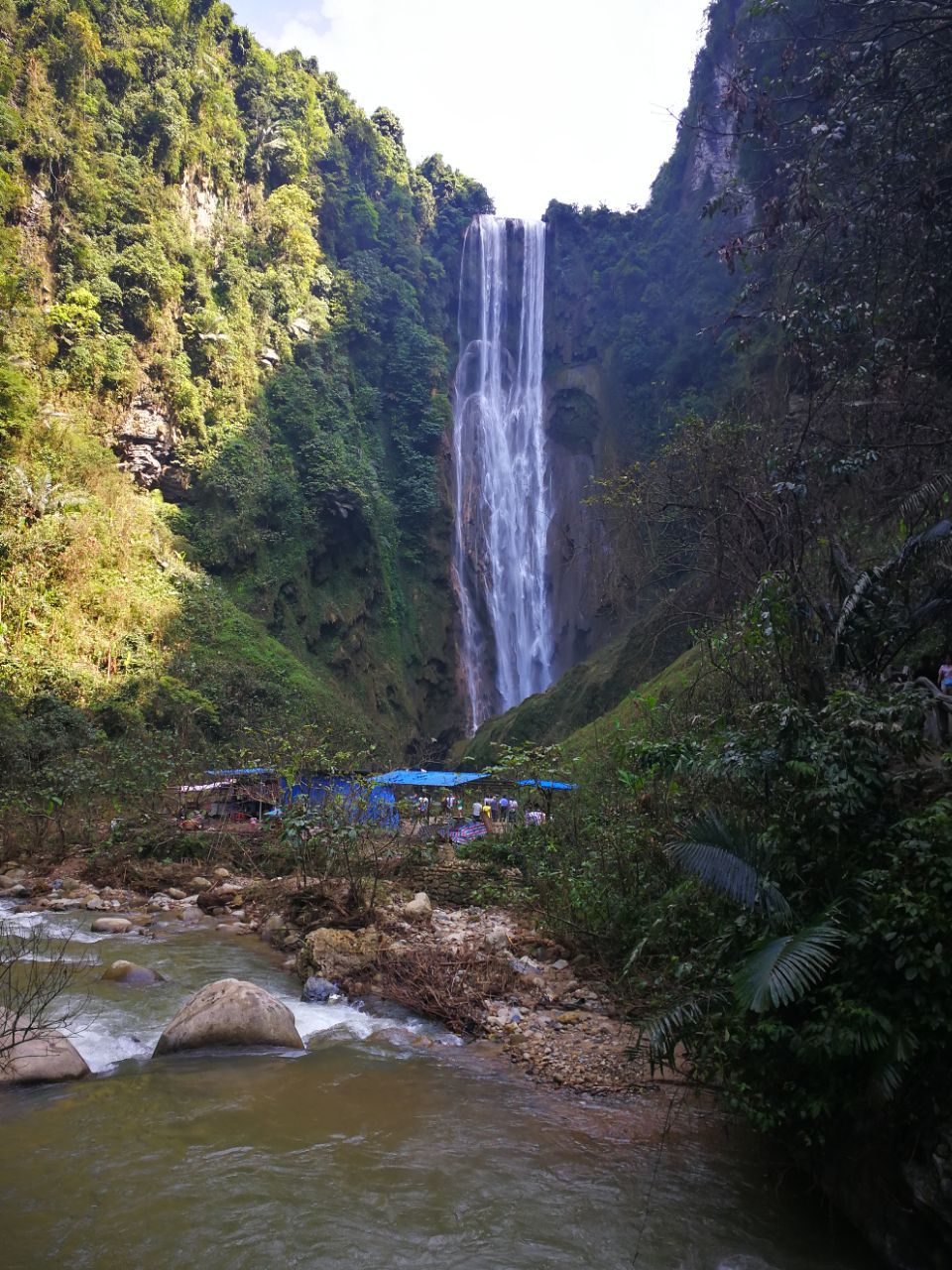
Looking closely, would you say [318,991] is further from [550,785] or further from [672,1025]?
[550,785]

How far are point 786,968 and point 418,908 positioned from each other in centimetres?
612

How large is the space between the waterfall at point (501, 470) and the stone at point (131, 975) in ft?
72.8

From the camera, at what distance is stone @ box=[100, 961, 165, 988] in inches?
281

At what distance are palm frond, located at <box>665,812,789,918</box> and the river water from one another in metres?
1.13

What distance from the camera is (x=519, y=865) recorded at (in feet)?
34.4

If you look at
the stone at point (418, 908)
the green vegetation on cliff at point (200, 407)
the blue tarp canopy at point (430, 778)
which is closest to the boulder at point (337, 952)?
the stone at point (418, 908)

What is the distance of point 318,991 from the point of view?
709 cm

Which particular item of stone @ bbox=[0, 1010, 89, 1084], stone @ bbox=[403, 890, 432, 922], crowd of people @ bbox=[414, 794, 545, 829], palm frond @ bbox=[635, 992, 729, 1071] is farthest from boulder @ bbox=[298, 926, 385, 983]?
palm frond @ bbox=[635, 992, 729, 1071]

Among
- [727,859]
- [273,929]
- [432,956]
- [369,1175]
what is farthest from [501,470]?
[369,1175]

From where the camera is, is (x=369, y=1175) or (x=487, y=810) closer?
(x=369, y=1175)

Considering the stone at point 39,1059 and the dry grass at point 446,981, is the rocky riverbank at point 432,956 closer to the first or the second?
the dry grass at point 446,981

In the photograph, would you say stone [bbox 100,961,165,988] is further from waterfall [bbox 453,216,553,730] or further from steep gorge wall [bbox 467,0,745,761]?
waterfall [bbox 453,216,553,730]

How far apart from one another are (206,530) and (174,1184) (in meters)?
21.5

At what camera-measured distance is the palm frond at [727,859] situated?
389 centimetres
